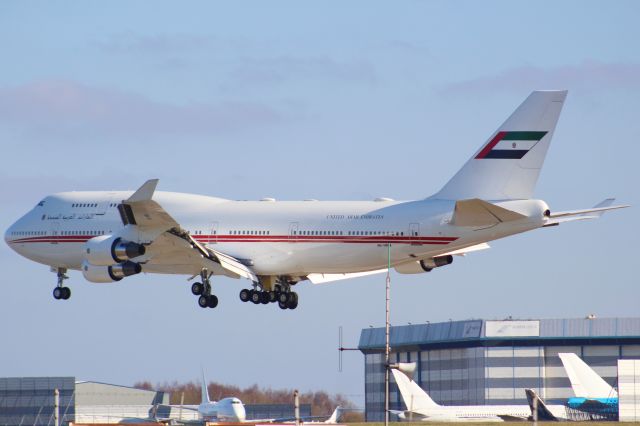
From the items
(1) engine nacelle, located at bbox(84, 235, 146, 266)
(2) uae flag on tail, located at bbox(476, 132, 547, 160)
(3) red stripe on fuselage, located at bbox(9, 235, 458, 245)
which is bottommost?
(1) engine nacelle, located at bbox(84, 235, 146, 266)

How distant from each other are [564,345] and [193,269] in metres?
58.4

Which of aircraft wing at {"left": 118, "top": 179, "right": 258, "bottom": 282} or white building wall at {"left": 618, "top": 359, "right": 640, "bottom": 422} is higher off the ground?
aircraft wing at {"left": 118, "top": 179, "right": 258, "bottom": 282}

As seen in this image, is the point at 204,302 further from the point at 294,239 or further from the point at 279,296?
the point at 294,239

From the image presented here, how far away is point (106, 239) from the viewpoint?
209 ft

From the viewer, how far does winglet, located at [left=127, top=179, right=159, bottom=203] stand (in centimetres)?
6009

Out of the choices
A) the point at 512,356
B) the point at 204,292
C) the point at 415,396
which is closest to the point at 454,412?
the point at 415,396

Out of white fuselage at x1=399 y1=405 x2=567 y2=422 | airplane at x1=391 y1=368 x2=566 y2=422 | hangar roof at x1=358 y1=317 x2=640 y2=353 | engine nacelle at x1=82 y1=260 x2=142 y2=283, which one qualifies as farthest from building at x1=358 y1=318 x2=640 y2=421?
engine nacelle at x1=82 y1=260 x2=142 y2=283

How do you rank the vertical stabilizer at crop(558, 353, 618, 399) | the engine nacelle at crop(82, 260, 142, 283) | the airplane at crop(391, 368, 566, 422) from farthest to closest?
the vertical stabilizer at crop(558, 353, 618, 399) < the airplane at crop(391, 368, 566, 422) < the engine nacelle at crop(82, 260, 142, 283)

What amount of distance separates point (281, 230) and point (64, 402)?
3271 cm

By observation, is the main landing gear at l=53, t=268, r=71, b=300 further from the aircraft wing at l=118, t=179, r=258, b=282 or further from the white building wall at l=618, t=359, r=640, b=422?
the white building wall at l=618, t=359, r=640, b=422

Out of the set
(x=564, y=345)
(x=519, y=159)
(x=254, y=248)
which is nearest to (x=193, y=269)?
(x=254, y=248)

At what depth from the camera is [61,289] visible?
2844 inches

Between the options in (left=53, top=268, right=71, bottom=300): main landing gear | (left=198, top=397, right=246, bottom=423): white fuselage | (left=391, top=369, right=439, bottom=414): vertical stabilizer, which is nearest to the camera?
(left=53, top=268, right=71, bottom=300): main landing gear

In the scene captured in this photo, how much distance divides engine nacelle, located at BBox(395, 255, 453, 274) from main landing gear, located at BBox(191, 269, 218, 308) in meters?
8.58
